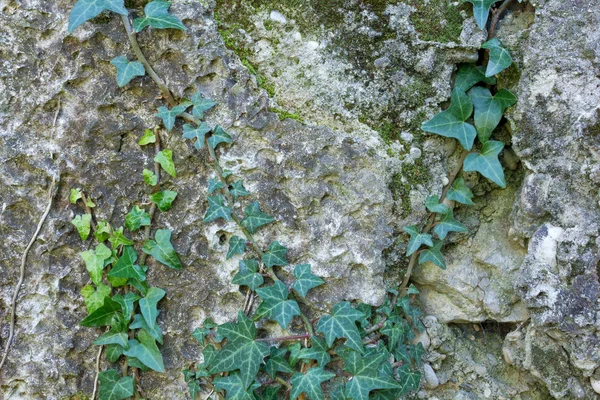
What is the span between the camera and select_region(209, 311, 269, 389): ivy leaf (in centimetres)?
159

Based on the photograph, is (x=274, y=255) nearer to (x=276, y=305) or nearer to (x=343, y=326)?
(x=276, y=305)

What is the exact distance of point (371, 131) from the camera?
5.75 feet

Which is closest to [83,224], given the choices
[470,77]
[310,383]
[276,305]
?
[276,305]

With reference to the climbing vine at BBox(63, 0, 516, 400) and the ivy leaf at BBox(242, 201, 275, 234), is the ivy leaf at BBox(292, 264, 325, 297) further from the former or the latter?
the ivy leaf at BBox(242, 201, 275, 234)

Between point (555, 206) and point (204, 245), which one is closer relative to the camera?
point (555, 206)

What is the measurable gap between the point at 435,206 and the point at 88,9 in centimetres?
114

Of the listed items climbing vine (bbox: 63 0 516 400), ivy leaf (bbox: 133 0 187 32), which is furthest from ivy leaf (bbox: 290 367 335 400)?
ivy leaf (bbox: 133 0 187 32)

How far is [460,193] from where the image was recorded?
1760mm

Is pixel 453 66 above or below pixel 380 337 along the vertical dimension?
above

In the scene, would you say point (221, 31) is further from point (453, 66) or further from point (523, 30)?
point (523, 30)

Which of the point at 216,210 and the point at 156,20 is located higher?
the point at 156,20

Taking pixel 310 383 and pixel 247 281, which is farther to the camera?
pixel 247 281

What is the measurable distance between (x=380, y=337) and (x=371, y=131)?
2.04ft

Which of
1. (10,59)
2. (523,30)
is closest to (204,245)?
(10,59)
